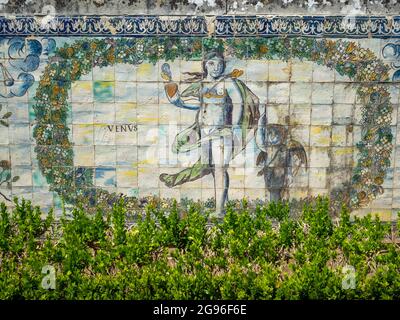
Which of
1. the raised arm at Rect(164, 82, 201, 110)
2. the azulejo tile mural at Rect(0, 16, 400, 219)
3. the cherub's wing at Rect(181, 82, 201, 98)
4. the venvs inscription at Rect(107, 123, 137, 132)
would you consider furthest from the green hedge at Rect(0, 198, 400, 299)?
the cherub's wing at Rect(181, 82, 201, 98)

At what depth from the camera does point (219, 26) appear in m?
8.31

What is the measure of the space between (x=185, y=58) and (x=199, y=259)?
2.53 metres

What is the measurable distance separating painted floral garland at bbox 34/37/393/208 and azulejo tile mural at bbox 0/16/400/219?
0.01 metres

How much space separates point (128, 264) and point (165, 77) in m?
2.50

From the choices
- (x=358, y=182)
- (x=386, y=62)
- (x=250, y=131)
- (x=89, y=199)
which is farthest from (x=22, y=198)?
(x=386, y=62)

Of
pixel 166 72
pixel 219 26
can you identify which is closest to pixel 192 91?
pixel 166 72

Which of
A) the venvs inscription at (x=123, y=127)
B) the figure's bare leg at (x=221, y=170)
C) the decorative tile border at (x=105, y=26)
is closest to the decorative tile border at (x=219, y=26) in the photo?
the decorative tile border at (x=105, y=26)

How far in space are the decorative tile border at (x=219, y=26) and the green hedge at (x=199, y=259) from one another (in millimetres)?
1988

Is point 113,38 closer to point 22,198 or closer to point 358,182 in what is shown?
point 22,198

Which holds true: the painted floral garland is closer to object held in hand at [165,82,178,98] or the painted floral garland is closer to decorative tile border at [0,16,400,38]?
decorative tile border at [0,16,400,38]

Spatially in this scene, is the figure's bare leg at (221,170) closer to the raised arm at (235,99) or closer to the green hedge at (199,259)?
the raised arm at (235,99)

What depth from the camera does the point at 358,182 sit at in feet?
28.8

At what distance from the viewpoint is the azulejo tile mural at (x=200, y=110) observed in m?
8.34

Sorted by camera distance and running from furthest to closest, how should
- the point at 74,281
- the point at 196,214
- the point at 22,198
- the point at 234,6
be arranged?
the point at 22,198 → the point at 234,6 → the point at 196,214 → the point at 74,281
